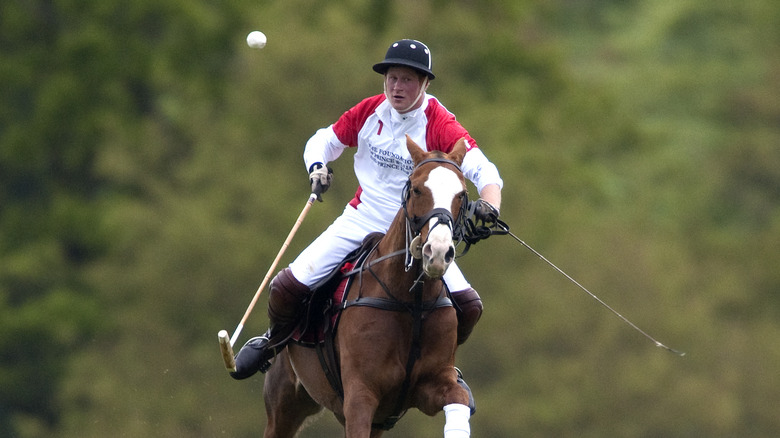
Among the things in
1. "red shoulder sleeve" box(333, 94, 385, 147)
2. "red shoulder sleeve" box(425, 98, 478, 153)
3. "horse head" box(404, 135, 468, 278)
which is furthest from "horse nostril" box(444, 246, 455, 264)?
"red shoulder sleeve" box(333, 94, 385, 147)

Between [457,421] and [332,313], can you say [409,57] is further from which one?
[457,421]

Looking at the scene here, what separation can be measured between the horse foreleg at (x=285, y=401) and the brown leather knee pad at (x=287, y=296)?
78cm

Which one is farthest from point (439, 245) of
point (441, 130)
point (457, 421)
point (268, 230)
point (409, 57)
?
point (268, 230)

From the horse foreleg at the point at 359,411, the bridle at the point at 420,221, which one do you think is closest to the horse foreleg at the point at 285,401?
the horse foreleg at the point at 359,411

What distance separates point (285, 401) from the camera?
10625 millimetres

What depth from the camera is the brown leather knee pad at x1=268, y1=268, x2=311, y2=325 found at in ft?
31.4

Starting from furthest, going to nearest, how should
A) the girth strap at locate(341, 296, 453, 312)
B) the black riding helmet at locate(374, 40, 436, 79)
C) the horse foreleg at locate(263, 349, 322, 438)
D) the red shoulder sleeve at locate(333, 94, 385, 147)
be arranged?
the horse foreleg at locate(263, 349, 322, 438)
the red shoulder sleeve at locate(333, 94, 385, 147)
the black riding helmet at locate(374, 40, 436, 79)
the girth strap at locate(341, 296, 453, 312)

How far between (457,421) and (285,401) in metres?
2.45

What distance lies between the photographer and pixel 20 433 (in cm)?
2945

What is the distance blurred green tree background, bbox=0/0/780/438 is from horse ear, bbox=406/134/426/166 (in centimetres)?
1940

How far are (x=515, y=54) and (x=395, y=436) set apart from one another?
9.69 meters

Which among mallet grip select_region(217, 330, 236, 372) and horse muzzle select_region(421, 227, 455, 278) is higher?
horse muzzle select_region(421, 227, 455, 278)

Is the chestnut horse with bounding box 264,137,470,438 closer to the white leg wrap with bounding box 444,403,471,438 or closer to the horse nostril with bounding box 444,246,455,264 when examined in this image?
the white leg wrap with bounding box 444,403,471,438

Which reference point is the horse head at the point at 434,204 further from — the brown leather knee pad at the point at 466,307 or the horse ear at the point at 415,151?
the brown leather knee pad at the point at 466,307
